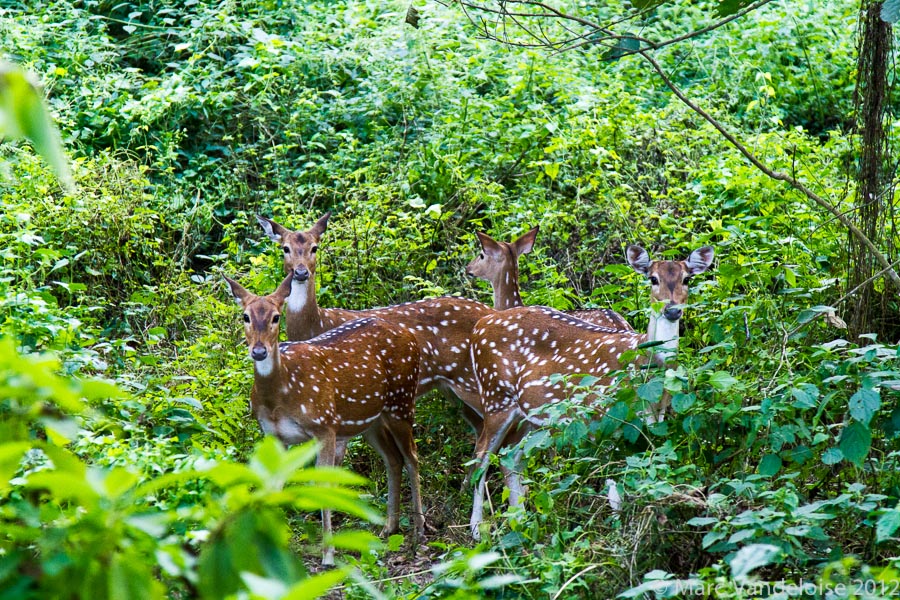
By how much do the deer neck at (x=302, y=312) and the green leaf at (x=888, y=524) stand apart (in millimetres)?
4469

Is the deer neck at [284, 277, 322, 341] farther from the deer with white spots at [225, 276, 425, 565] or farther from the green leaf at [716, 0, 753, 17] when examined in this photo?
the green leaf at [716, 0, 753, 17]

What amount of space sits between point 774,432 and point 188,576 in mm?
3311

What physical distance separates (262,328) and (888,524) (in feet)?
11.9

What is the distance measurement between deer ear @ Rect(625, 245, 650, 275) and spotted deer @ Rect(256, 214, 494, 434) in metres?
1.29

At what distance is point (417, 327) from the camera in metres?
7.41

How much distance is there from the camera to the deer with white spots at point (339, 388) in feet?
21.3

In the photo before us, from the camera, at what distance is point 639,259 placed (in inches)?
260

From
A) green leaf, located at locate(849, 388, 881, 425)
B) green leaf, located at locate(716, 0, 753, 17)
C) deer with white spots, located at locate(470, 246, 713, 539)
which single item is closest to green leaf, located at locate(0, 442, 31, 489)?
green leaf, located at locate(849, 388, 881, 425)

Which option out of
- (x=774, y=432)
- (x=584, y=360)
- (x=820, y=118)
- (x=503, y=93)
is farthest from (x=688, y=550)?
(x=820, y=118)

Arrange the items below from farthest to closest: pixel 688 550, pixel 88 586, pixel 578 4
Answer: pixel 578 4, pixel 688 550, pixel 88 586

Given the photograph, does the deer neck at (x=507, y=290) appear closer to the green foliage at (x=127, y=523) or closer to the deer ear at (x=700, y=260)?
the deer ear at (x=700, y=260)

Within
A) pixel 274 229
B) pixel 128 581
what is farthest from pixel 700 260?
pixel 128 581

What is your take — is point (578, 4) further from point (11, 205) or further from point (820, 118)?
point (11, 205)

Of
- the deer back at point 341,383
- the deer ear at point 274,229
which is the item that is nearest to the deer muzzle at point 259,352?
the deer back at point 341,383
